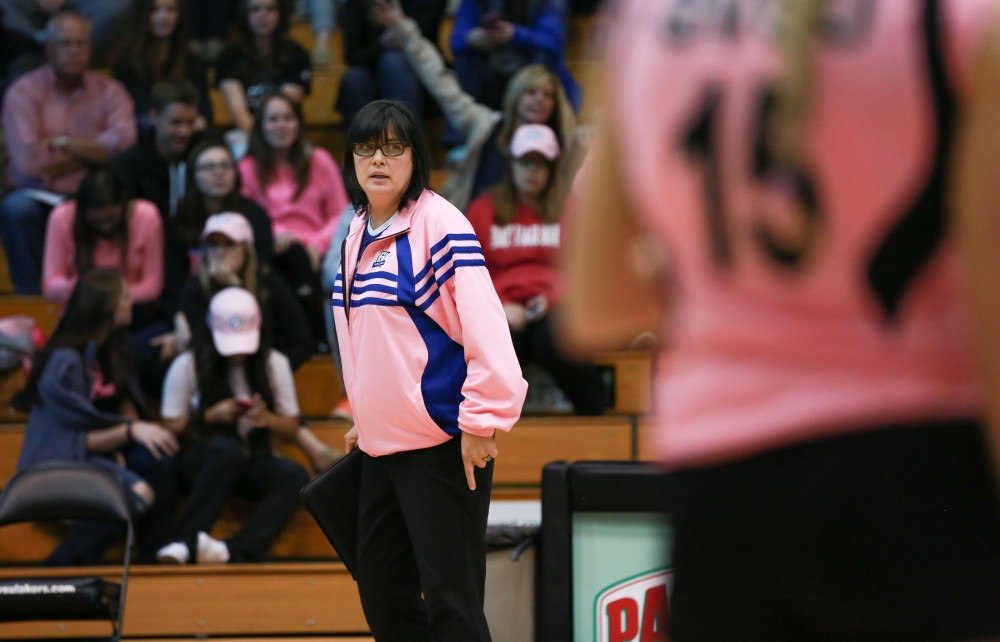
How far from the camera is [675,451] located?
44.1 inches

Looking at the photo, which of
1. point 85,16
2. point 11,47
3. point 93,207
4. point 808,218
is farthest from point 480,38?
point 808,218

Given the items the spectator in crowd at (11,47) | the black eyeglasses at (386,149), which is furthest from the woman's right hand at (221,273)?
the spectator in crowd at (11,47)

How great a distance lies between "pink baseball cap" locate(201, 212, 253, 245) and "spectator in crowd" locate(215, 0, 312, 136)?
1.40m

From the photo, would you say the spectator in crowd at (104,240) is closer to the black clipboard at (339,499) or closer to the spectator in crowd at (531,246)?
the spectator in crowd at (531,246)

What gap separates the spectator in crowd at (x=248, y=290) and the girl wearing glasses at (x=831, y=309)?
15.3 ft

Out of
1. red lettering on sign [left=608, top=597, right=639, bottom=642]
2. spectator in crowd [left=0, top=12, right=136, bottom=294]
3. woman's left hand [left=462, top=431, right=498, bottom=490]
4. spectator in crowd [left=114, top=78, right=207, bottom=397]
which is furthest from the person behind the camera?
spectator in crowd [left=0, top=12, right=136, bottom=294]

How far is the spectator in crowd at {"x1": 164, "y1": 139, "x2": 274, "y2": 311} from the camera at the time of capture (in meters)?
6.18

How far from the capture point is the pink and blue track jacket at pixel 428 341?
3.14 metres

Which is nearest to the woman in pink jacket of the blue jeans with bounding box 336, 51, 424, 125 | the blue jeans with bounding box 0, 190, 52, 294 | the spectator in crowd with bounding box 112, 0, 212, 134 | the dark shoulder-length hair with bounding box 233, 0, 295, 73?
A: the blue jeans with bounding box 336, 51, 424, 125

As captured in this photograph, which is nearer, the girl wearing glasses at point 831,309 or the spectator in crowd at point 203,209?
the girl wearing glasses at point 831,309

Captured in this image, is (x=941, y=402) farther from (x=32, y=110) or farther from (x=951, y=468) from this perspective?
(x=32, y=110)

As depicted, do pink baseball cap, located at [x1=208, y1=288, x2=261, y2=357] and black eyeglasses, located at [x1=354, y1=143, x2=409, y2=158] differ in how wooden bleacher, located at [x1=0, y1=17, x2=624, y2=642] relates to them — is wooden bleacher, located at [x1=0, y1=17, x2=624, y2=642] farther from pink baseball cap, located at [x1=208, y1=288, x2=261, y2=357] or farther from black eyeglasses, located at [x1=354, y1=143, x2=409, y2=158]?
black eyeglasses, located at [x1=354, y1=143, x2=409, y2=158]

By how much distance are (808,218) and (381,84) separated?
628cm

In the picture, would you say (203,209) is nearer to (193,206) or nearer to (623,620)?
(193,206)
